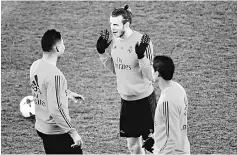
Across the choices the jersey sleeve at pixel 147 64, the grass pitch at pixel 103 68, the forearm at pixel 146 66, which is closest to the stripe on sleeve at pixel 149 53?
the jersey sleeve at pixel 147 64

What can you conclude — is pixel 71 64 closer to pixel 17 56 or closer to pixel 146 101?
pixel 17 56

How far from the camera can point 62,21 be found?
11.5 m

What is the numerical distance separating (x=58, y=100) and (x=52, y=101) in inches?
2.4

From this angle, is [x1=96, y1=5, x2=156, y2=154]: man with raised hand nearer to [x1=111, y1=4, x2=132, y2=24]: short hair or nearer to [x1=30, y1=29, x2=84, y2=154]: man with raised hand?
[x1=111, y1=4, x2=132, y2=24]: short hair

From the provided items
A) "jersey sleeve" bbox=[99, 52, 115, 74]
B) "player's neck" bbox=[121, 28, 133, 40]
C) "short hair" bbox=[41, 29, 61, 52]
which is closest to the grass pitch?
"jersey sleeve" bbox=[99, 52, 115, 74]

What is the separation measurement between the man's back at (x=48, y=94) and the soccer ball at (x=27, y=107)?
2595 mm

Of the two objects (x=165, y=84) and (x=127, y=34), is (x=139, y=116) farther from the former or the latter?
(x=165, y=84)

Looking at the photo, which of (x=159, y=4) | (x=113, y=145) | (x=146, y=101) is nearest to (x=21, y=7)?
(x=159, y=4)

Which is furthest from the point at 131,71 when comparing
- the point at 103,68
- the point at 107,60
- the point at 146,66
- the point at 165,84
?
the point at 103,68

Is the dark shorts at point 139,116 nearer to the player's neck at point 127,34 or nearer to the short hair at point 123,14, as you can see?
the player's neck at point 127,34

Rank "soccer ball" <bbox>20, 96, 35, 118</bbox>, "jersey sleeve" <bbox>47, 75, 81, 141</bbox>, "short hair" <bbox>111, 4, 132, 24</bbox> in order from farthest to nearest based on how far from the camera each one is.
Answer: "soccer ball" <bbox>20, 96, 35, 118</bbox> → "short hair" <bbox>111, 4, 132, 24</bbox> → "jersey sleeve" <bbox>47, 75, 81, 141</bbox>

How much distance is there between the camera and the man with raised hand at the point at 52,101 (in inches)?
213

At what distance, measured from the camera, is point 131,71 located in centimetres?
620

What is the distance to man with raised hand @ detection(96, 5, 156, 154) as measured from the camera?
606 cm
